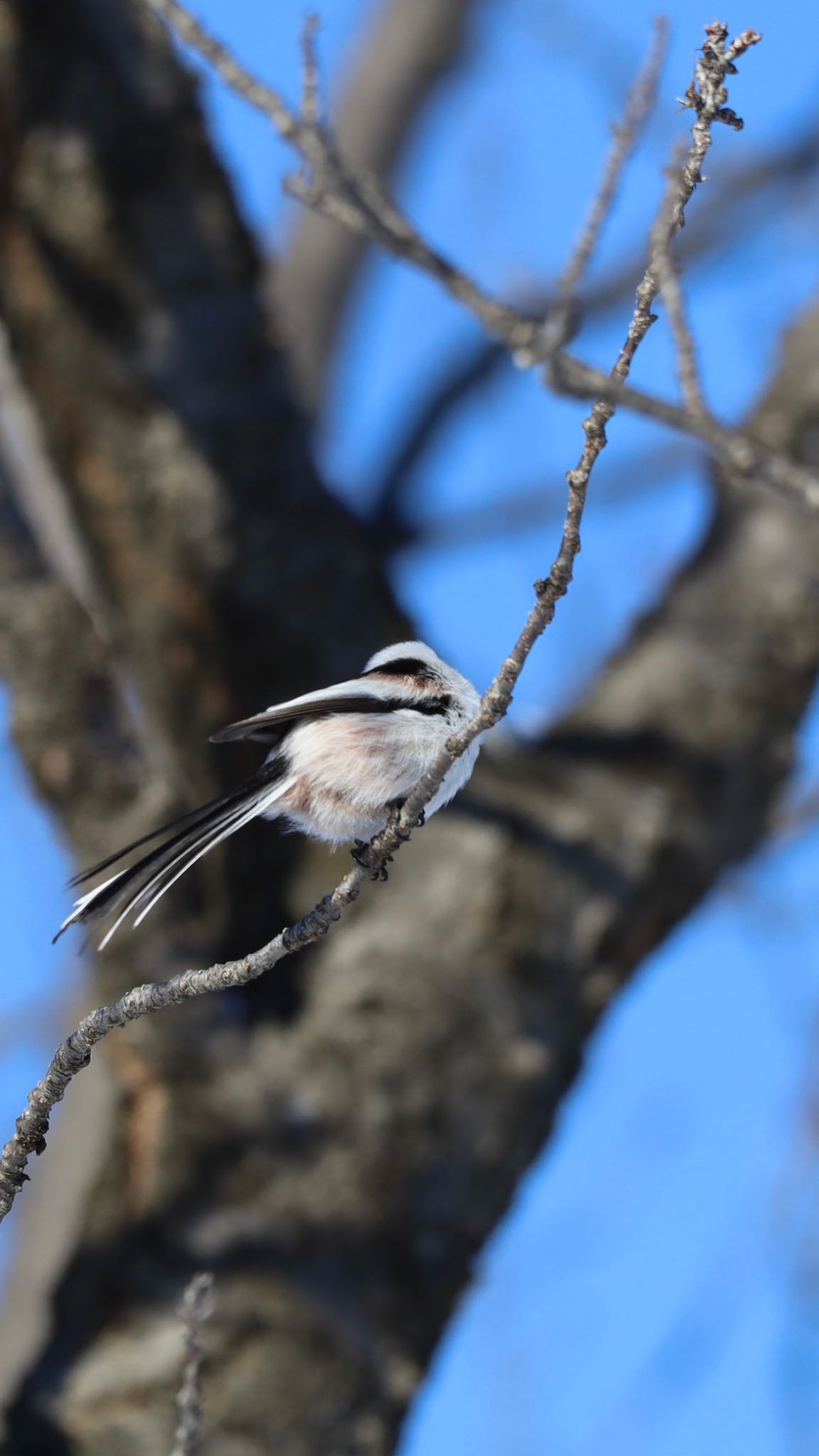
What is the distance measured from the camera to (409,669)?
8.05 feet

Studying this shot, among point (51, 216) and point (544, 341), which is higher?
point (51, 216)

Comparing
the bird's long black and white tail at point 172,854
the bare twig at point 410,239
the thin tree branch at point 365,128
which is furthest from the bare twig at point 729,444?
the thin tree branch at point 365,128

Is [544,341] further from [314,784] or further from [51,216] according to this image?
[51,216]

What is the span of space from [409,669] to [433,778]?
0.80 m

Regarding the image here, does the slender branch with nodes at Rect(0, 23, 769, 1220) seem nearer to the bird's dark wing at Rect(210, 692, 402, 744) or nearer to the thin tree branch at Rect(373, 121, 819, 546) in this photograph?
the bird's dark wing at Rect(210, 692, 402, 744)

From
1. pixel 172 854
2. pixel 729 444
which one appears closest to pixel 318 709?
pixel 172 854

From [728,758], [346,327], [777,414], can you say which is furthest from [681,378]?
[346,327]

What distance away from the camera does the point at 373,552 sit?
14.8 feet

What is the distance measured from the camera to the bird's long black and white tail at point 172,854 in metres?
1.93

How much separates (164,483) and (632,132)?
76.5 inches

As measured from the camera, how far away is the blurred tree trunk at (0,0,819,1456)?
3.58 m

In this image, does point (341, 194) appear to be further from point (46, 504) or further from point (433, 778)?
point (46, 504)

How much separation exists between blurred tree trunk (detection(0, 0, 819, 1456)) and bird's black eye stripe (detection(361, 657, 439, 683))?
150 centimetres

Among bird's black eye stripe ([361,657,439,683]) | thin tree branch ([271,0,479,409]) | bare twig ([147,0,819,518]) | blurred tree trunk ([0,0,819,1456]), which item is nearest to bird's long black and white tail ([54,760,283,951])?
bird's black eye stripe ([361,657,439,683])
